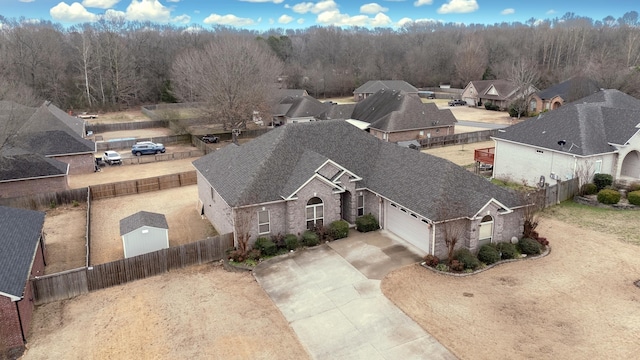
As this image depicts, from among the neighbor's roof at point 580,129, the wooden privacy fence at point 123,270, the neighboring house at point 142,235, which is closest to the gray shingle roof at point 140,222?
the neighboring house at point 142,235

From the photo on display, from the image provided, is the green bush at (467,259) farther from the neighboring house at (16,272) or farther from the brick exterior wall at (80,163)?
the brick exterior wall at (80,163)

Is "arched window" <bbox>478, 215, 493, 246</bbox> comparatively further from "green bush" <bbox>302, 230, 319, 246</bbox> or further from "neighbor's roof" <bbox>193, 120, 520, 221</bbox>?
"green bush" <bbox>302, 230, 319, 246</bbox>

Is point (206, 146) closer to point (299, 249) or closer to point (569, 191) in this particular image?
point (299, 249)

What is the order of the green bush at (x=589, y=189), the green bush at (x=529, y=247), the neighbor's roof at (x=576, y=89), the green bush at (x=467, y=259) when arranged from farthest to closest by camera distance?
the neighbor's roof at (x=576, y=89) → the green bush at (x=589, y=189) → the green bush at (x=529, y=247) → the green bush at (x=467, y=259)

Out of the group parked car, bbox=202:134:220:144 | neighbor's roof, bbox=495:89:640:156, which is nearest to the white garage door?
neighbor's roof, bbox=495:89:640:156

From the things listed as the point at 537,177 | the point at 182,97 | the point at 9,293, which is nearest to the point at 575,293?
the point at 537,177

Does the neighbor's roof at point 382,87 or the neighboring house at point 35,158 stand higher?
the neighbor's roof at point 382,87
